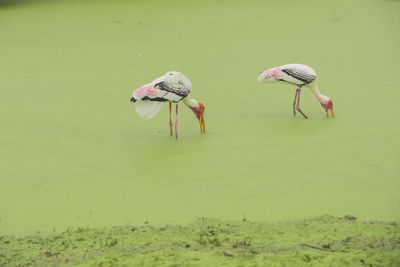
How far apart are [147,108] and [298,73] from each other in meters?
1.24

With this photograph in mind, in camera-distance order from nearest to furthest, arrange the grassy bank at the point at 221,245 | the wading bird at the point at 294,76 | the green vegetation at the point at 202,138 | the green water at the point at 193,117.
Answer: the grassy bank at the point at 221,245 → the green vegetation at the point at 202,138 → the green water at the point at 193,117 → the wading bird at the point at 294,76

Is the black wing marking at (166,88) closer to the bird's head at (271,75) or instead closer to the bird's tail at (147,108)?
the bird's tail at (147,108)

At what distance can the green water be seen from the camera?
3639 millimetres

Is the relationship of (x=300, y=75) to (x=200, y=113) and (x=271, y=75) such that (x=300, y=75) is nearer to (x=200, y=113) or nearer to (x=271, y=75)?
(x=271, y=75)

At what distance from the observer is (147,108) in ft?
15.2

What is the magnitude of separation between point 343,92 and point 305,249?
2.90 metres

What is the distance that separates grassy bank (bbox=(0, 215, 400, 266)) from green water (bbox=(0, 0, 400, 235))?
0.45ft

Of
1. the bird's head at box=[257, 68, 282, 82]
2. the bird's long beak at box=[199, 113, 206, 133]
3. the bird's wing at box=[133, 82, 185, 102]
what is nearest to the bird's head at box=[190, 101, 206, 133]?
the bird's long beak at box=[199, 113, 206, 133]

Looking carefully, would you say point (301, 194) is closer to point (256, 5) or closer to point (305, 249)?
point (305, 249)

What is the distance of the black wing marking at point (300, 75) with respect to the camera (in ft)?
16.6

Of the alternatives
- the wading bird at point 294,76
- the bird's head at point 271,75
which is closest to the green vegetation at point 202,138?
the wading bird at point 294,76

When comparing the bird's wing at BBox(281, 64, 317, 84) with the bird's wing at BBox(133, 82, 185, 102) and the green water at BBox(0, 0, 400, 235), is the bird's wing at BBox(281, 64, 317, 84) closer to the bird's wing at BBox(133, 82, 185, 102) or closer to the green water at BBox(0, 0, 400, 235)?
the green water at BBox(0, 0, 400, 235)

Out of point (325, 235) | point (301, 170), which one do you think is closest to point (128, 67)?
point (301, 170)

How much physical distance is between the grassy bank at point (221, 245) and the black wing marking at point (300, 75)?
1.91m
